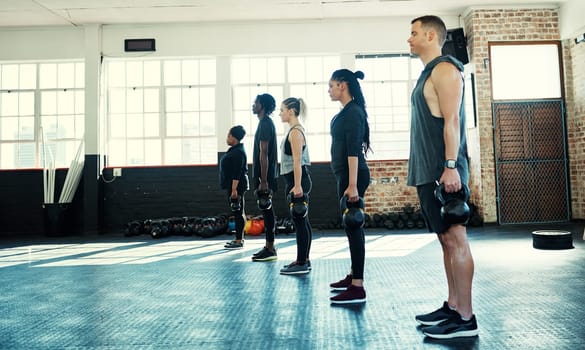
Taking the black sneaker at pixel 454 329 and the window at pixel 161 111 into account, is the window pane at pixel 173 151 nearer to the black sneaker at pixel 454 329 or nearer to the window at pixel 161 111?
the window at pixel 161 111

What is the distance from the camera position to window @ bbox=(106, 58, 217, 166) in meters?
8.04

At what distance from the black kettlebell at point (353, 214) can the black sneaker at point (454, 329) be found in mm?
800

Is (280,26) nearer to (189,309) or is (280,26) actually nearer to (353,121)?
(353,121)

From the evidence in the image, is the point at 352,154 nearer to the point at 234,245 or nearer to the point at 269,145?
the point at 269,145

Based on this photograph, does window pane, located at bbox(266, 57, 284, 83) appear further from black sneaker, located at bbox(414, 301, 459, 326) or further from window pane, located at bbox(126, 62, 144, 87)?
black sneaker, located at bbox(414, 301, 459, 326)

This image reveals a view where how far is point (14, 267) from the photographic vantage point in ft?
14.0

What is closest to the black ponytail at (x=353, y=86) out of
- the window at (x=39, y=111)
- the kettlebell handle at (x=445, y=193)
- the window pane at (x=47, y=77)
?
the kettlebell handle at (x=445, y=193)

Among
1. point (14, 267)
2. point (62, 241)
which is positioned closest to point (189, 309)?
point (14, 267)

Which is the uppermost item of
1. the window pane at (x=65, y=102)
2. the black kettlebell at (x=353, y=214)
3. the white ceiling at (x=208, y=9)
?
the white ceiling at (x=208, y=9)

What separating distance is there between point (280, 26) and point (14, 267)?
19.1 ft

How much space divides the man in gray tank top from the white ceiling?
18.0 ft

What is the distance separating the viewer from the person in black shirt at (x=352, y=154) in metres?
2.61

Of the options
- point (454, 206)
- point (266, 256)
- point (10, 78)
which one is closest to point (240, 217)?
point (266, 256)

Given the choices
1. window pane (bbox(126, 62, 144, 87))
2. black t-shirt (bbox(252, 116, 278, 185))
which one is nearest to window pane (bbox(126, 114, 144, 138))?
window pane (bbox(126, 62, 144, 87))
